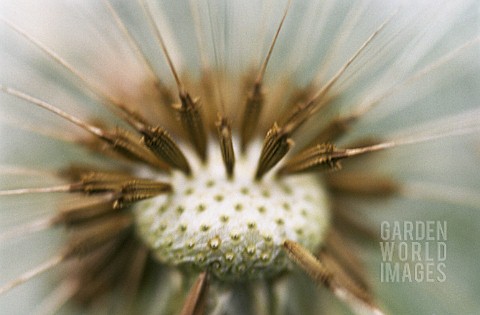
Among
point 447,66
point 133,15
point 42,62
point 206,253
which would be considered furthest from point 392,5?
point 42,62

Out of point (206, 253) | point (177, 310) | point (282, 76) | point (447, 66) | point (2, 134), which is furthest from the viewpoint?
point (2, 134)

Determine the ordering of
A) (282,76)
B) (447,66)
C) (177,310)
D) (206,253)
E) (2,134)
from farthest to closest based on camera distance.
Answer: (2,134)
(447,66)
(282,76)
(177,310)
(206,253)

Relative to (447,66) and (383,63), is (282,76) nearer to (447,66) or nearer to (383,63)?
(383,63)

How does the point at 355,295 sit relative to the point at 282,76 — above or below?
below

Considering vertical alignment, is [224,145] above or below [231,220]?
above
